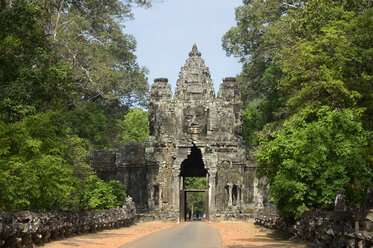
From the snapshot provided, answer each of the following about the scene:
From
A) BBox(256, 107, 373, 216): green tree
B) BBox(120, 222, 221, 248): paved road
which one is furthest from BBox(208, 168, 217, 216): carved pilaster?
BBox(256, 107, 373, 216): green tree

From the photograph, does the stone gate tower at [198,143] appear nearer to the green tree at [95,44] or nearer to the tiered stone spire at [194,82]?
the tiered stone spire at [194,82]

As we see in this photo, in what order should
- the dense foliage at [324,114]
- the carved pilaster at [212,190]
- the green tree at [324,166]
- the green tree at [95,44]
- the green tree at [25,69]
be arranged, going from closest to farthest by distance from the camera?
1. the green tree at [324,166]
2. the dense foliage at [324,114]
3. the green tree at [25,69]
4. the green tree at [95,44]
5. the carved pilaster at [212,190]

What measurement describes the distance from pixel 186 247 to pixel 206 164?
25.5 metres

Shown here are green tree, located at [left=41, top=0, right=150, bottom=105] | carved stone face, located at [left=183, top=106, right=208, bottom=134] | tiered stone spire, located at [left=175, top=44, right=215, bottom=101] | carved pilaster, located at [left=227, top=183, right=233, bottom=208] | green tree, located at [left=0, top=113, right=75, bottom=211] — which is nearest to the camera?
green tree, located at [left=0, top=113, right=75, bottom=211]

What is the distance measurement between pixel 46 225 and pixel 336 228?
10.6 m

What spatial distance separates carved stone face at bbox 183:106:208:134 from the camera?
46.4 metres

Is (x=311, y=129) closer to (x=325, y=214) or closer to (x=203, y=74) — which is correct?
(x=325, y=214)

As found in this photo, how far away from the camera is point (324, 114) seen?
2875cm

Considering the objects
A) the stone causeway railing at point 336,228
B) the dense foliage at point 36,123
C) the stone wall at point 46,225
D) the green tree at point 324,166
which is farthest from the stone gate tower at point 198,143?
the green tree at point 324,166

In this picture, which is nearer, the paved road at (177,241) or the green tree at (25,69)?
the paved road at (177,241)

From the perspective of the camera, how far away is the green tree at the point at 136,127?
74.3 m

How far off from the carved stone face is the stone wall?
544 inches

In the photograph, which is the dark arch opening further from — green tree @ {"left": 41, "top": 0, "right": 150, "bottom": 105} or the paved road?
the paved road

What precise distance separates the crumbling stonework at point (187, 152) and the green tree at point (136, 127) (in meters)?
24.1
